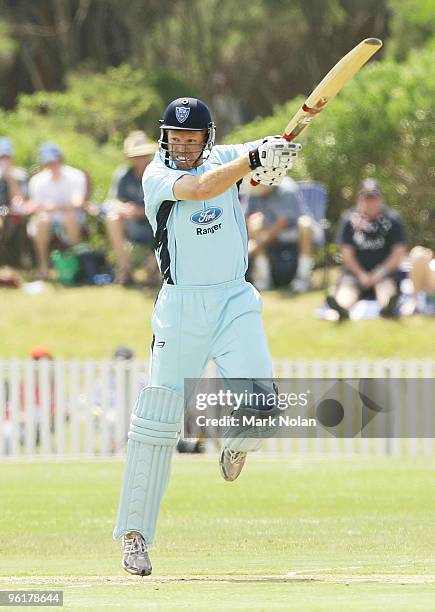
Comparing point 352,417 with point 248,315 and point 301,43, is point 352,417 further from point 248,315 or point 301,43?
point 301,43

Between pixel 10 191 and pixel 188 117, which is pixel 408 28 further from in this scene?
pixel 188 117

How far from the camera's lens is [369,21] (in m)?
28.4

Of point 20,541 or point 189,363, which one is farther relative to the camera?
point 20,541

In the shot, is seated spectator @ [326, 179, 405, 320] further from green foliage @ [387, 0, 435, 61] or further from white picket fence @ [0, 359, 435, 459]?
green foliage @ [387, 0, 435, 61]

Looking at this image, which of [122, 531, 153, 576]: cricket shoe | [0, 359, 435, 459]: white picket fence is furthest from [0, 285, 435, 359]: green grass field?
[122, 531, 153, 576]: cricket shoe

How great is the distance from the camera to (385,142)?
1992cm

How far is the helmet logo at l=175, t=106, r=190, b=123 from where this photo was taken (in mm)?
7117

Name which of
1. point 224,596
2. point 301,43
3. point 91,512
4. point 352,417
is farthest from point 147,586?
point 301,43

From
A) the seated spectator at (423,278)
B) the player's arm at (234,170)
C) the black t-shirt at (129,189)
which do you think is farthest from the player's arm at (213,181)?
Result: the black t-shirt at (129,189)

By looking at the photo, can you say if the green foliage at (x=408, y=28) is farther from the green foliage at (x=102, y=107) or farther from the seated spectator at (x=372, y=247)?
the seated spectator at (x=372, y=247)

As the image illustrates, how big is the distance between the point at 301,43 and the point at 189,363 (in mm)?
23085

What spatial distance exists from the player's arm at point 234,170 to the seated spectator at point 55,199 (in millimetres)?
11943

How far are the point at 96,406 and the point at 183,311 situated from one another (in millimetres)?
8923

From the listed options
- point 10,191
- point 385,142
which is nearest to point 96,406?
point 10,191
